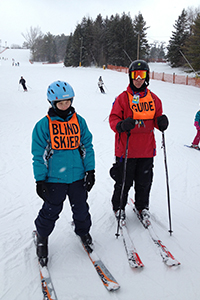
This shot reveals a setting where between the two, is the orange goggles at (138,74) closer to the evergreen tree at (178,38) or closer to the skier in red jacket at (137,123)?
the skier in red jacket at (137,123)

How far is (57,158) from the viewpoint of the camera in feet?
7.10

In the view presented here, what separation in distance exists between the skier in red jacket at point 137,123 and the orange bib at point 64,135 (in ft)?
1.85

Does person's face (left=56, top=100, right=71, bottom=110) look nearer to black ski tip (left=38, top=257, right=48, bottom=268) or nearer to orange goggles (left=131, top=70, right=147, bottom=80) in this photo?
orange goggles (left=131, top=70, right=147, bottom=80)

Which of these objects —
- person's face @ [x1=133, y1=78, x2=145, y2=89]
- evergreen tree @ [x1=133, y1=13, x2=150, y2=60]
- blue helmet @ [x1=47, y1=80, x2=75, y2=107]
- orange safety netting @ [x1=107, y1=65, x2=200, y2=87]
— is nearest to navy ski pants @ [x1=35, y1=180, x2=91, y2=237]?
blue helmet @ [x1=47, y1=80, x2=75, y2=107]

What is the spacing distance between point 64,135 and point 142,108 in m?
1.07

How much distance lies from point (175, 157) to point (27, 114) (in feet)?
27.0

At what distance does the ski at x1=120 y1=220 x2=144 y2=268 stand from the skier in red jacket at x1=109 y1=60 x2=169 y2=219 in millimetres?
354

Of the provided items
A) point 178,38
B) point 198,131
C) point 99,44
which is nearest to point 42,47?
point 99,44

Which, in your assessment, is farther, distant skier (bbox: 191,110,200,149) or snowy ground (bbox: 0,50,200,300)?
distant skier (bbox: 191,110,200,149)

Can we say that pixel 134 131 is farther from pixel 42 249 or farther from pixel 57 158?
pixel 42 249

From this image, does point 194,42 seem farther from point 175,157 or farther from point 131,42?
point 175,157

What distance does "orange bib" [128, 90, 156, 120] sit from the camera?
2.58 meters

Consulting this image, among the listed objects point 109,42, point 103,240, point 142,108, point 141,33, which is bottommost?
point 103,240

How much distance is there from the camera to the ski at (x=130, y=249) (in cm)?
228
